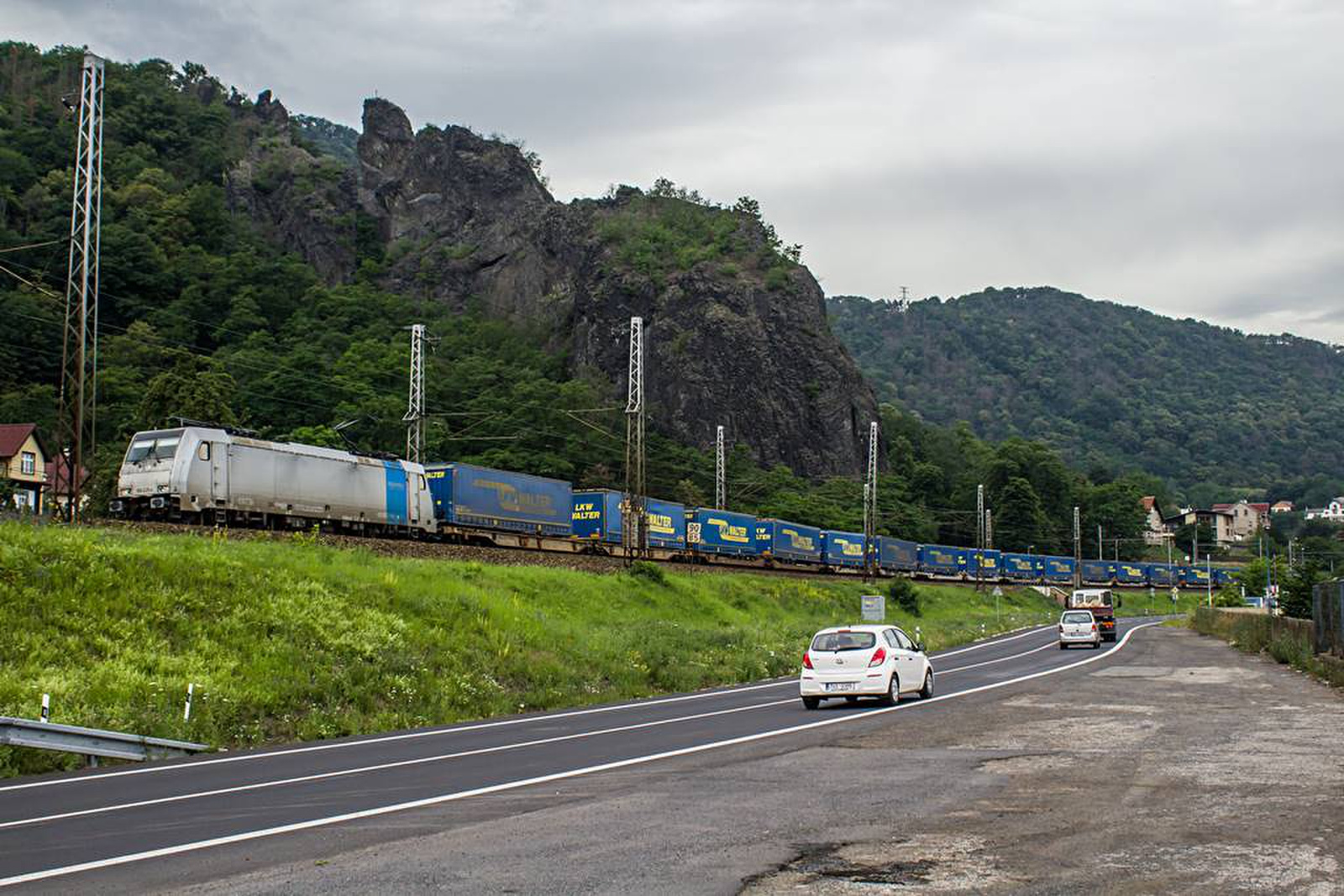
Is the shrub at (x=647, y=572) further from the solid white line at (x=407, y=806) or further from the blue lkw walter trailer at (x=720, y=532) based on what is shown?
the solid white line at (x=407, y=806)

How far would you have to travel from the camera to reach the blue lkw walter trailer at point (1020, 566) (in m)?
104

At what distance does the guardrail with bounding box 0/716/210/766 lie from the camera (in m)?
14.4

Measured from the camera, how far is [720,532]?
65.4 m

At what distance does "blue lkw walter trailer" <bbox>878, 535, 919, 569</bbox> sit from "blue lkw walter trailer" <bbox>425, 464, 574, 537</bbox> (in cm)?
3385

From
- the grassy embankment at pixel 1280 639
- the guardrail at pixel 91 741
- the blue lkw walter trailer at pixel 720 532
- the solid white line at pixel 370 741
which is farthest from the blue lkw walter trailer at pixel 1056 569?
the guardrail at pixel 91 741

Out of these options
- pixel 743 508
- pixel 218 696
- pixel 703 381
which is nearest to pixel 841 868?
pixel 218 696

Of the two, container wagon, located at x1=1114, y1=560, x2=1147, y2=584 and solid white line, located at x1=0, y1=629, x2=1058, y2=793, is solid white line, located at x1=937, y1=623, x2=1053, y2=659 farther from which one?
container wagon, located at x1=1114, y1=560, x2=1147, y2=584

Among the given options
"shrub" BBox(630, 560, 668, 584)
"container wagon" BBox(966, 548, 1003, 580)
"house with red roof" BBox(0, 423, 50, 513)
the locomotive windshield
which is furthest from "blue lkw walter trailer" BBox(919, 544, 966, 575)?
the locomotive windshield

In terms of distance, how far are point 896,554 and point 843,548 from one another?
26.2ft

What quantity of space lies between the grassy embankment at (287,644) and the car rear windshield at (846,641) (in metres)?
6.38

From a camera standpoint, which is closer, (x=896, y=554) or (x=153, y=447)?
(x=153, y=447)

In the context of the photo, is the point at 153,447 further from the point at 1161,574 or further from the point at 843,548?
the point at 1161,574

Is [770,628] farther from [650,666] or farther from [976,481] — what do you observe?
[976,481]

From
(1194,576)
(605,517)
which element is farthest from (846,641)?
(1194,576)
